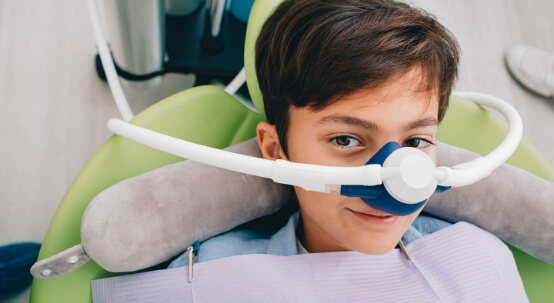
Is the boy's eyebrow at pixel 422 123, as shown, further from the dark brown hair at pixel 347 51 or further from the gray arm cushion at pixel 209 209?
the gray arm cushion at pixel 209 209

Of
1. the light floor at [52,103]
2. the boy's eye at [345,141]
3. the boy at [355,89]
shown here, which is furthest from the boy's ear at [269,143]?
the light floor at [52,103]

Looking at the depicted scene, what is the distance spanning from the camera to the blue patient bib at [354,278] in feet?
2.40

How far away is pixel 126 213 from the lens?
70 centimetres

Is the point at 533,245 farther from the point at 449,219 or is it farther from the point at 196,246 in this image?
the point at 196,246

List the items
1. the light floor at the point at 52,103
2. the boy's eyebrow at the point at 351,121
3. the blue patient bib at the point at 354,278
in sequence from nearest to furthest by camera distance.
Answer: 1. the boy's eyebrow at the point at 351,121
2. the blue patient bib at the point at 354,278
3. the light floor at the point at 52,103

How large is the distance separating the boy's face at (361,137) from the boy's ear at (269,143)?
0.06m

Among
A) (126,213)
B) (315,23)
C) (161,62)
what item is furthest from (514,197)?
(161,62)

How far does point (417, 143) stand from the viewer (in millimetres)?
685

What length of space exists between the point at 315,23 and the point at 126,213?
385 mm

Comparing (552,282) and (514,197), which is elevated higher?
(514,197)

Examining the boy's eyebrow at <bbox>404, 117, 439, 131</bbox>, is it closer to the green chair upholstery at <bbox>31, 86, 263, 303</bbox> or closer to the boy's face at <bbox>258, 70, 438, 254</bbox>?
the boy's face at <bbox>258, 70, 438, 254</bbox>

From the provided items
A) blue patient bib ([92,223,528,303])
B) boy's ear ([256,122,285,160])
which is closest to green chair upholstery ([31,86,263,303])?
blue patient bib ([92,223,528,303])

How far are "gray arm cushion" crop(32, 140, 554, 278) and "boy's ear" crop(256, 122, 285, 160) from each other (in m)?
0.06

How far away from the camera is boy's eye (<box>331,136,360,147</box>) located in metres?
0.65
